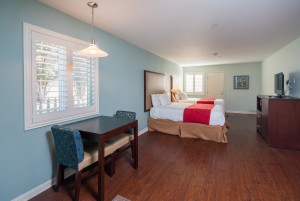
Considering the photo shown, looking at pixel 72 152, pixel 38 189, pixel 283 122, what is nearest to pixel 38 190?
pixel 38 189

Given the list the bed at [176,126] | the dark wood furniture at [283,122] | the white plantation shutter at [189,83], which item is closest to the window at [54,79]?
the bed at [176,126]

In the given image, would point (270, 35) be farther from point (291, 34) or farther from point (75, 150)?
point (75, 150)

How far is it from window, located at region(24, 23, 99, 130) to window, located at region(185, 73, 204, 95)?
654cm

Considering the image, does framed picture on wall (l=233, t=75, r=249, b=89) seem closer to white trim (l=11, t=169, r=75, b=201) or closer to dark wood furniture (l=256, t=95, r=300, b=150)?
dark wood furniture (l=256, t=95, r=300, b=150)

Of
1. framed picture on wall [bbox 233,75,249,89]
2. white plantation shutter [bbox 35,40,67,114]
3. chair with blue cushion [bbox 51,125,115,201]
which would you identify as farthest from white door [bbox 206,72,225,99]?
chair with blue cushion [bbox 51,125,115,201]

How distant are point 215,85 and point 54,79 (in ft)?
24.0

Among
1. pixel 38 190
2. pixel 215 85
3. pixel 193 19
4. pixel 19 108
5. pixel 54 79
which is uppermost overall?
pixel 193 19

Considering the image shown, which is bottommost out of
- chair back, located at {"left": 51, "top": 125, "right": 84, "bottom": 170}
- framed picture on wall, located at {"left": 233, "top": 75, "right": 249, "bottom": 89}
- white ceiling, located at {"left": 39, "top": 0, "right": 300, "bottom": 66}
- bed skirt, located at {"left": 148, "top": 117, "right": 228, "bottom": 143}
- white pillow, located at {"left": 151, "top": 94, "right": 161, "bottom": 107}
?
bed skirt, located at {"left": 148, "top": 117, "right": 228, "bottom": 143}

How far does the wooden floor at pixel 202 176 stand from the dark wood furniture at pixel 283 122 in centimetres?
20

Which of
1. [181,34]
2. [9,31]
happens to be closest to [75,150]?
[9,31]

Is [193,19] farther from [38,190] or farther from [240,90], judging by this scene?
[240,90]

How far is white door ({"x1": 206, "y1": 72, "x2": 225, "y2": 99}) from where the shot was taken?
7879mm

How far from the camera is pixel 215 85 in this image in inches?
316

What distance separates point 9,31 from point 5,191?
1.69m
